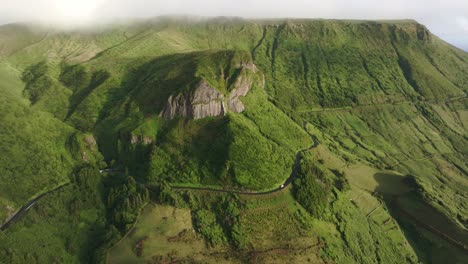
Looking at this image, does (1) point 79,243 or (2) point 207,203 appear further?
(2) point 207,203

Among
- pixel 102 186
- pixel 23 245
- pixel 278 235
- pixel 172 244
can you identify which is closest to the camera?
pixel 23 245

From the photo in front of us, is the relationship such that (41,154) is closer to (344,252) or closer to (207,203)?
(207,203)

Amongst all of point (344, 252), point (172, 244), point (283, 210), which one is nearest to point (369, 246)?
point (344, 252)

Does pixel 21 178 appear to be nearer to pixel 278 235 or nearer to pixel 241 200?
pixel 241 200

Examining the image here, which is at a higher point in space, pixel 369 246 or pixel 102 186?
pixel 102 186

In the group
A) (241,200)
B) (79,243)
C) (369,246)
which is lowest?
(369,246)

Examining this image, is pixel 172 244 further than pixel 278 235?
No

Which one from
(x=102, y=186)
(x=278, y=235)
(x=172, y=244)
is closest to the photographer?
(x=172, y=244)

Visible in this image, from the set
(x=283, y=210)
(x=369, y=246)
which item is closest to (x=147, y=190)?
(x=283, y=210)

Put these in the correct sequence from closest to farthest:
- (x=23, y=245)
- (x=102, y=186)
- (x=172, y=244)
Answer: (x=23, y=245) → (x=172, y=244) → (x=102, y=186)
